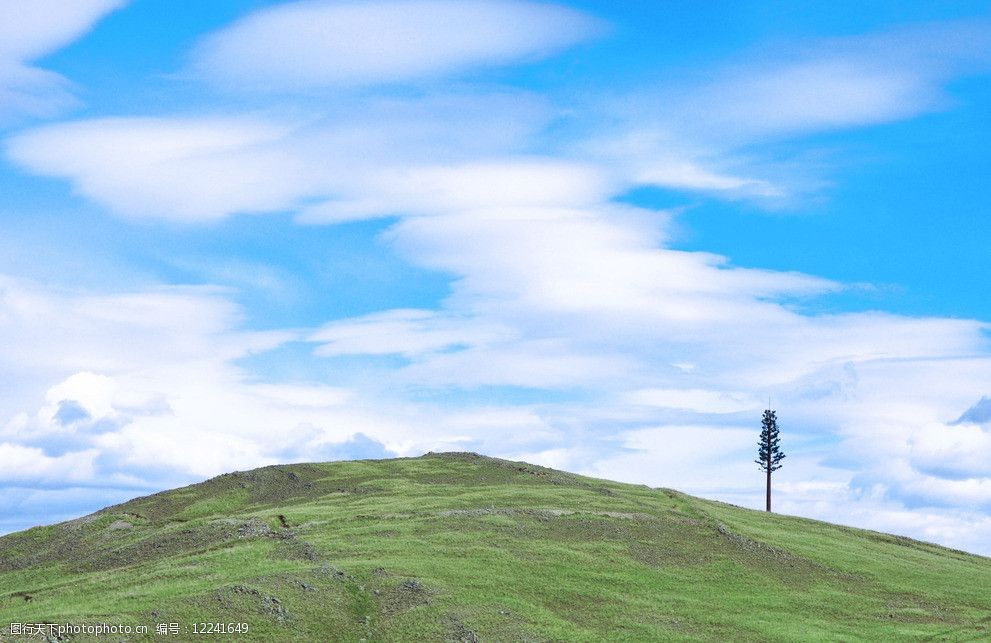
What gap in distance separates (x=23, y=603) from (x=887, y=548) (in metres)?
90.3

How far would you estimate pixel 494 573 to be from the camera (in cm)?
7431

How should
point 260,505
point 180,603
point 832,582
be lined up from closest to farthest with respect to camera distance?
point 180,603
point 832,582
point 260,505

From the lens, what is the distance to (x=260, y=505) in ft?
397

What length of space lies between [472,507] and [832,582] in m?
35.8

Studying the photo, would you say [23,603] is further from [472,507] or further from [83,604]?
[472,507]

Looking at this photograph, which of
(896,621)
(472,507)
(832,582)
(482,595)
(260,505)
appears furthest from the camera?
(260,505)

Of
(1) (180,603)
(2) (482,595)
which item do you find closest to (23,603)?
(1) (180,603)

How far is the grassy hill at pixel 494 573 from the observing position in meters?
64.6

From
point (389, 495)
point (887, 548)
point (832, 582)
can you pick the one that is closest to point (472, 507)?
point (389, 495)

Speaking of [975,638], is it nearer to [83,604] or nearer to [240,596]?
[240,596]

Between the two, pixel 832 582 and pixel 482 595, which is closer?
pixel 482 595

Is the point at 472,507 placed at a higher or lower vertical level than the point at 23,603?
higher

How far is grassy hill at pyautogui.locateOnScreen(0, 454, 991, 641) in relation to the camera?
64.6 meters

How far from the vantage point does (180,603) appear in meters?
62.2
